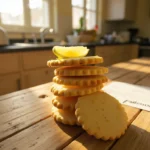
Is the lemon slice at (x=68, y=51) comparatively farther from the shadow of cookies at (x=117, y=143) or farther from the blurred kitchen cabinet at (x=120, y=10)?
the blurred kitchen cabinet at (x=120, y=10)

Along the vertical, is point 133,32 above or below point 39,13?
below

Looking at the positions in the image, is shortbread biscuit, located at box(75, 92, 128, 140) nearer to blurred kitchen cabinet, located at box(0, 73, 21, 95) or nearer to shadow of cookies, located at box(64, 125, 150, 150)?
shadow of cookies, located at box(64, 125, 150, 150)

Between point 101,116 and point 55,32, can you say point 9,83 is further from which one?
point 55,32

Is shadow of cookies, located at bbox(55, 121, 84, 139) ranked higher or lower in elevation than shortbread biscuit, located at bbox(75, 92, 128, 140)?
lower

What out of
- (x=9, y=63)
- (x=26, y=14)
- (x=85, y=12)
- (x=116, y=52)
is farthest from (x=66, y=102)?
(x=85, y=12)

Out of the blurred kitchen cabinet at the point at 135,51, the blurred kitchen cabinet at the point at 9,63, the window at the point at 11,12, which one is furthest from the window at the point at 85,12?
the blurred kitchen cabinet at the point at 9,63

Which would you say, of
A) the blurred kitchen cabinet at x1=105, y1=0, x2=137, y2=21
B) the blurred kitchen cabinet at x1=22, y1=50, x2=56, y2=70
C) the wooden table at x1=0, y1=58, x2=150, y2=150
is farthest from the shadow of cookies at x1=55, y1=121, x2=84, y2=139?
the blurred kitchen cabinet at x1=105, y1=0, x2=137, y2=21
